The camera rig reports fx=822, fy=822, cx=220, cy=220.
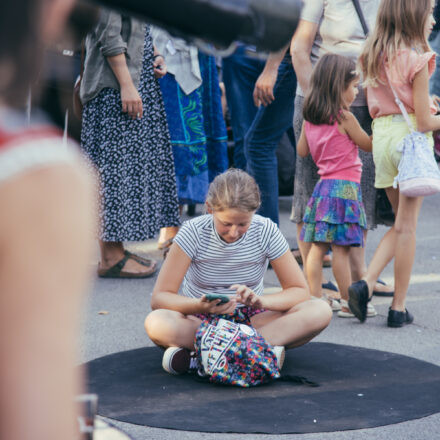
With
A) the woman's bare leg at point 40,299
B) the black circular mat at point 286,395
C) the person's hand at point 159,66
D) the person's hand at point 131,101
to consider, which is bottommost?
the black circular mat at point 286,395

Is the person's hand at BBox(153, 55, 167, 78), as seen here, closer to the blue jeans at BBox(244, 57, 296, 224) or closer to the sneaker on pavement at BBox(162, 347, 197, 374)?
the blue jeans at BBox(244, 57, 296, 224)

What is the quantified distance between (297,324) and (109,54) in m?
2.08

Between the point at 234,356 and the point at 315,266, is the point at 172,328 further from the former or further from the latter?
the point at 315,266

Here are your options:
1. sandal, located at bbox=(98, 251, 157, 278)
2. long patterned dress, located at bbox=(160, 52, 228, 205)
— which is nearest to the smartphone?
sandal, located at bbox=(98, 251, 157, 278)

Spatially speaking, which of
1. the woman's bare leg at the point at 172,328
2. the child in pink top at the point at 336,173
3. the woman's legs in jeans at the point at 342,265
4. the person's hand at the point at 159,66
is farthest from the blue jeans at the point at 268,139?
the woman's bare leg at the point at 172,328

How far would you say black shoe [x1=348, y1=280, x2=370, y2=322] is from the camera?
13.5 ft

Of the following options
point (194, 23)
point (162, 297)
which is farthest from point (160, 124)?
point (194, 23)

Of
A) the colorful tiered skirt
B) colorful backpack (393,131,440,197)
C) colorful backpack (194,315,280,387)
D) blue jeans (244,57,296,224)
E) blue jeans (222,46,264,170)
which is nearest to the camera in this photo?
colorful backpack (194,315,280,387)

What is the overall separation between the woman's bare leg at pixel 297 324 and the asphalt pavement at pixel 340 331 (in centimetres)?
44

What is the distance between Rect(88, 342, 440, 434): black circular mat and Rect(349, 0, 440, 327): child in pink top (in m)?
0.56

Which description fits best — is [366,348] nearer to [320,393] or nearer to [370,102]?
[320,393]

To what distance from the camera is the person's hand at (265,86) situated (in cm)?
498

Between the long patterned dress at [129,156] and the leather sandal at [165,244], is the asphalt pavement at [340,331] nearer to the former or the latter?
the long patterned dress at [129,156]

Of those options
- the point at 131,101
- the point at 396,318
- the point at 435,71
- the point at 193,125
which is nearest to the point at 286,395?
the point at 396,318
